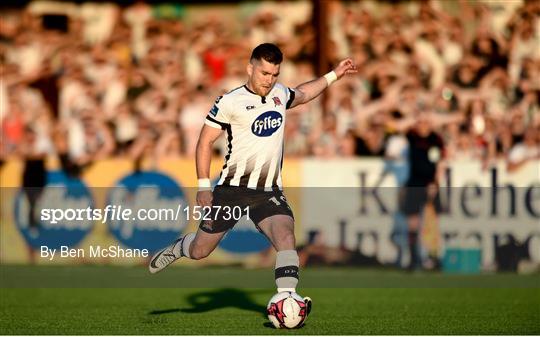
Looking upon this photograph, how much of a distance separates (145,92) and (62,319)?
26.1ft

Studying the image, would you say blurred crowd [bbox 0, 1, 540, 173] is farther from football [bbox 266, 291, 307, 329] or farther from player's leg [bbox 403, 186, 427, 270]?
football [bbox 266, 291, 307, 329]

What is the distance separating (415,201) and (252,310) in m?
5.70

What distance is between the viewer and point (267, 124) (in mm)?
10477

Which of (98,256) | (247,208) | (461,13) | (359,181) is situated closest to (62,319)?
(247,208)

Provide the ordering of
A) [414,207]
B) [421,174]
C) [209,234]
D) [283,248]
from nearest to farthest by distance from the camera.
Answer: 1. [283,248]
2. [209,234]
3. [414,207]
4. [421,174]

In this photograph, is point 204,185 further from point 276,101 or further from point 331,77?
point 331,77

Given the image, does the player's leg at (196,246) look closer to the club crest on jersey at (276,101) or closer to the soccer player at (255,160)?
the soccer player at (255,160)

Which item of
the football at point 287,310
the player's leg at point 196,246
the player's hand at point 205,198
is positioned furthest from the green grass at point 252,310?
the player's hand at point 205,198

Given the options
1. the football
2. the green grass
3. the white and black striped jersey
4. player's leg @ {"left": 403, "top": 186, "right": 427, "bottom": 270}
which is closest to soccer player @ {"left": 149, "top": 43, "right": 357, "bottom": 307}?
the white and black striped jersey

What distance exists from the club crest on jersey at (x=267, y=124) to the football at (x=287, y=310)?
1.37 metres

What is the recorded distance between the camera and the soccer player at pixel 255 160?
10.3 m

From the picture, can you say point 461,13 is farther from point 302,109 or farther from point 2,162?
point 2,162

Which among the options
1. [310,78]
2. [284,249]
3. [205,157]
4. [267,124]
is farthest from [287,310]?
[310,78]

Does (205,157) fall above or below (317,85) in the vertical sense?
below
